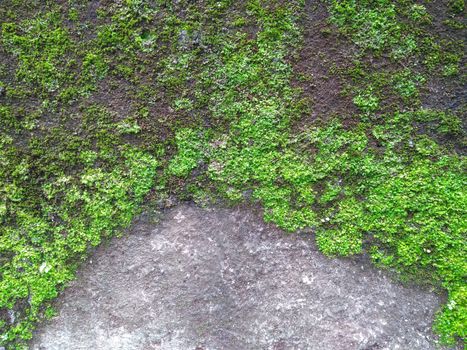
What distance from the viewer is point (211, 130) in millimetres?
2631

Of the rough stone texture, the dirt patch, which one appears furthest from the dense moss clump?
the rough stone texture

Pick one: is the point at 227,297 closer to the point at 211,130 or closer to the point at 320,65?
the point at 211,130

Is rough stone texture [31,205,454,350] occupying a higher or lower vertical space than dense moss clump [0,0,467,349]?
lower

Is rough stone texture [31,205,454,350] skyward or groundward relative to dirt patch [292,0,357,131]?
groundward

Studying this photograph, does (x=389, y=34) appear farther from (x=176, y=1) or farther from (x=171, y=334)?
(x=171, y=334)

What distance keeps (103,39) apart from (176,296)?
1.90m

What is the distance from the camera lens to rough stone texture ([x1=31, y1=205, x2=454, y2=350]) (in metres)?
2.50

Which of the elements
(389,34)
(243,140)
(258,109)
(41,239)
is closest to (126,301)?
(41,239)

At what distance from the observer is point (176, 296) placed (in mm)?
2586

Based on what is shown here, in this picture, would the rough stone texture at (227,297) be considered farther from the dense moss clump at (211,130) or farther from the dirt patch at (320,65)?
the dirt patch at (320,65)

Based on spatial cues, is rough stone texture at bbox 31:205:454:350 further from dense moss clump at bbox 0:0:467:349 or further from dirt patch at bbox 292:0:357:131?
dirt patch at bbox 292:0:357:131

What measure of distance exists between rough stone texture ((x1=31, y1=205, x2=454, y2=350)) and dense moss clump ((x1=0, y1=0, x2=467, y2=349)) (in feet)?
0.46

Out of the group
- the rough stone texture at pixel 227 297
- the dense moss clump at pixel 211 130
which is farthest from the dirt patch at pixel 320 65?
the rough stone texture at pixel 227 297

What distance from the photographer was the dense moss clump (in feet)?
8.30
